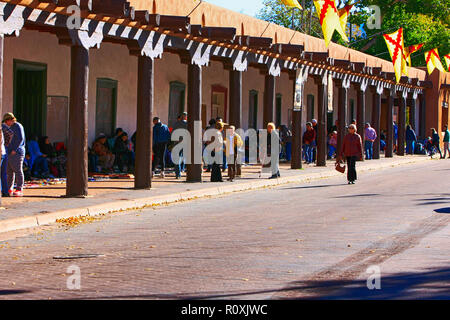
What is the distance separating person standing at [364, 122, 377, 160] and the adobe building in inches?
139

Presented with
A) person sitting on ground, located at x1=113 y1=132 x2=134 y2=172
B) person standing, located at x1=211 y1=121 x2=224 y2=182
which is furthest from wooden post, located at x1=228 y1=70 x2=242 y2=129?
person sitting on ground, located at x1=113 y1=132 x2=134 y2=172

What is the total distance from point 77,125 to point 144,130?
2707 mm

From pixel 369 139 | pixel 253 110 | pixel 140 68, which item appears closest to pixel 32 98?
pixel 140 68

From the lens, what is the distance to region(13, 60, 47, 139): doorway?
2194 centimetres

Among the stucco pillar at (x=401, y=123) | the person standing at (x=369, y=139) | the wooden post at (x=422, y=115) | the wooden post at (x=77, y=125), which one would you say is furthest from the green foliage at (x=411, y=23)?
the wooden post at (x=77, y=125)

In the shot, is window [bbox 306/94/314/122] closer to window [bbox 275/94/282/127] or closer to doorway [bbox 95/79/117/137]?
window [bbox 275/94/282/127]

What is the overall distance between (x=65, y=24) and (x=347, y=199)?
22.7 feet

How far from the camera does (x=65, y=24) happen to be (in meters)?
17.1

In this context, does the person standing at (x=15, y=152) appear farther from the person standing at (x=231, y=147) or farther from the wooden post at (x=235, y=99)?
the wooden post at (x=235, y=99)

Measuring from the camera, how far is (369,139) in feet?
130

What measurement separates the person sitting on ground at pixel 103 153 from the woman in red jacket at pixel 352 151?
21.4 feet
